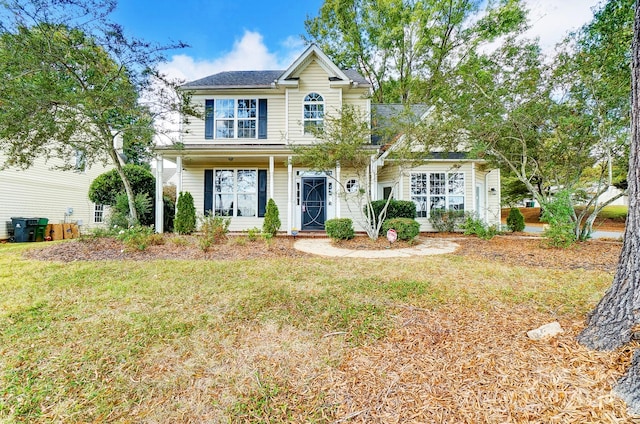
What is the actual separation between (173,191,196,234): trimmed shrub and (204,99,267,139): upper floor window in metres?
3.10

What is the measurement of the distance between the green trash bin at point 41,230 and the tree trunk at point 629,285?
1597 cm

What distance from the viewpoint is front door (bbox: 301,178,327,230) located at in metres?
10.9

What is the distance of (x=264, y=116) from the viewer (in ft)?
35.6

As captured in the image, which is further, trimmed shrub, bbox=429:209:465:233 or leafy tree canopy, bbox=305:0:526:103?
leafy tree canopy, bbox=305:0:526:103

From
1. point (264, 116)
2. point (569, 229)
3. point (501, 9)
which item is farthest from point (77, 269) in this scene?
point (501, 9)

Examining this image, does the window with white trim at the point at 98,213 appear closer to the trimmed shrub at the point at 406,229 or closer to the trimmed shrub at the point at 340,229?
the trimmed shrub at the point at 340,229

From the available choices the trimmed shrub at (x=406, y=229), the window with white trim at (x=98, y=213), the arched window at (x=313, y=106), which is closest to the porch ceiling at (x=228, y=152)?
the arched window at (x=313, y=106)

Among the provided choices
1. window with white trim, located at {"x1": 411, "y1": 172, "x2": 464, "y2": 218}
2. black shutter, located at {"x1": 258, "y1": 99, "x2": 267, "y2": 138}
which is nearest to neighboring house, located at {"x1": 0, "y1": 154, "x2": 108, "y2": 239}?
black shutter, located at {"x1": 258, "y1": 99, "x2": 267, "y2": 138}

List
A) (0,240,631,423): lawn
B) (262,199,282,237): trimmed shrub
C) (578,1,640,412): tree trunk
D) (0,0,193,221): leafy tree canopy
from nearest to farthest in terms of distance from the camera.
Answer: (0,240,631,423): lawn → (578,1,640,412): tree trunk → (0,0,193,221): leafy tree canopy → (262,199,282,237): trimmed shrub

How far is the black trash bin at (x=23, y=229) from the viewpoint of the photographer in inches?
403

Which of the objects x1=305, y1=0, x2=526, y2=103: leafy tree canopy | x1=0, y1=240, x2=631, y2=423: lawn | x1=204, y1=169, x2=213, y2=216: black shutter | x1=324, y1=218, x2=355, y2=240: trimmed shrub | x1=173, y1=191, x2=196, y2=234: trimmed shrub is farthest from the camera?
x1=305, y1=0, x2=526, y2=103: leafy tree canopy

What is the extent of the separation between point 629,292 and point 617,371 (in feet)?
1.89

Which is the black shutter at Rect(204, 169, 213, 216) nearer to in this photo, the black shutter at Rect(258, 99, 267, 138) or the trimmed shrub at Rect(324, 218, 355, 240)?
the black shutter at Rect(258, 99, 267, 138)

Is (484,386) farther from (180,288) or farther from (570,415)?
(180,288)
